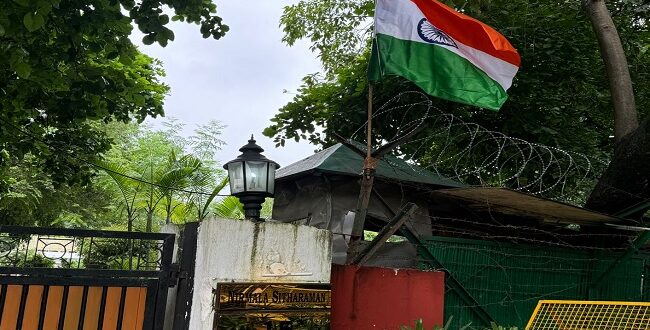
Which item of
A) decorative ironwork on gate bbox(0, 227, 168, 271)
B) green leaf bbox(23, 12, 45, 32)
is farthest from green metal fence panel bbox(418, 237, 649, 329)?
green leaf bbox(23, 12, 45, 32)

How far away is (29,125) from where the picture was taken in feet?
30.0

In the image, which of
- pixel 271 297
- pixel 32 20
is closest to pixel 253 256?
pixel 271 297

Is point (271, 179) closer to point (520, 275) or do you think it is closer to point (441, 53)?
point (441, 53)

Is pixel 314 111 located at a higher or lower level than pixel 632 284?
higher

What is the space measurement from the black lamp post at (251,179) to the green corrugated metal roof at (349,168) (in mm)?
1618

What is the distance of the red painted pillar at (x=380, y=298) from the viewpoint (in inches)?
210

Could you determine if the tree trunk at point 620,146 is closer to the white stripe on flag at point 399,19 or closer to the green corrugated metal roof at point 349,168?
the green corrugated metal roof at point 349,168

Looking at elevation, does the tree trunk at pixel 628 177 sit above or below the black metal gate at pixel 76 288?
above

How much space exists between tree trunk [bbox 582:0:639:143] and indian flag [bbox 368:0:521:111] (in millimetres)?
2317

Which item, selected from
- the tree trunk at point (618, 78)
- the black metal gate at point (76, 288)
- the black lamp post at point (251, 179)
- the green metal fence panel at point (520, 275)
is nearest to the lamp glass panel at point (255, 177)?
the black lamp post at point (251, 179)

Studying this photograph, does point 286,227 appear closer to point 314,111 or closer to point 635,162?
point 635,162

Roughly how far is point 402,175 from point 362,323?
8.20 feet

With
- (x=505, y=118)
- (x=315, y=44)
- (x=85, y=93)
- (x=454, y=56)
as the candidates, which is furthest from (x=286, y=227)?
(x=315, y=44)

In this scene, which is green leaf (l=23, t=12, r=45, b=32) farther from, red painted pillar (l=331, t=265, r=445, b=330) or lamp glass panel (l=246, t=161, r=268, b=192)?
red painted pillar (l=331, t=265, r=445, b=330)
